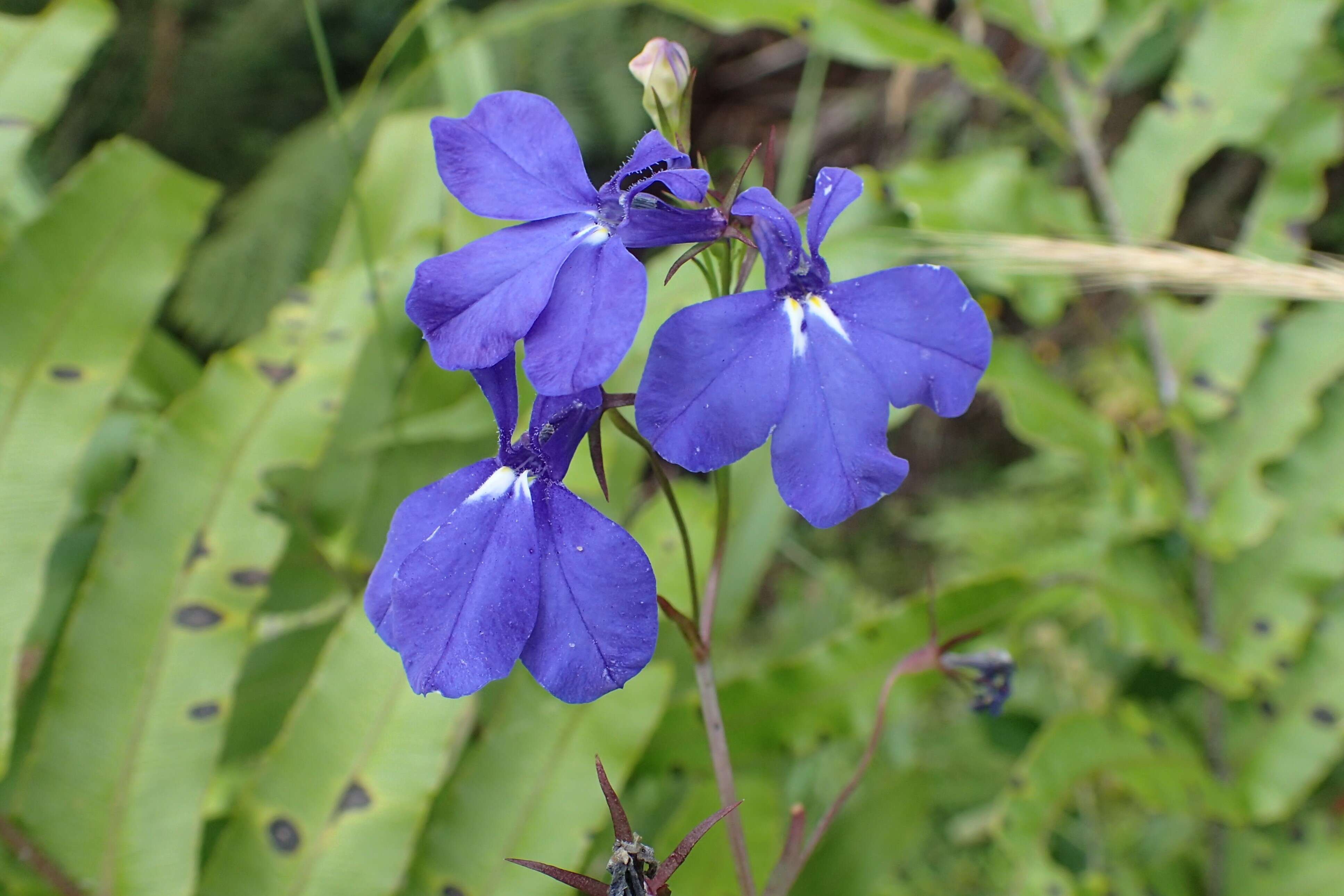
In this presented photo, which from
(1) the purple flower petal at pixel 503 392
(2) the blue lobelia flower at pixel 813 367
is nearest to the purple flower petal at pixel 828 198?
(2) the blue lobelia flower at pixel 813 367

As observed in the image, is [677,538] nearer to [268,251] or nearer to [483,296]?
[483,296]

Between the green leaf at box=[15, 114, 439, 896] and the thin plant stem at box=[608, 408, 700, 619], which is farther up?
the thin plant stem at box=[608, 408, 700, 619]

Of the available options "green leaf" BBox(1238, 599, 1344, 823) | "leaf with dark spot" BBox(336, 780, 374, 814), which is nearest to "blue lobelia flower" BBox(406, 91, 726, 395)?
"leaf with dark spot" BBox(336, 780, 374, 814)

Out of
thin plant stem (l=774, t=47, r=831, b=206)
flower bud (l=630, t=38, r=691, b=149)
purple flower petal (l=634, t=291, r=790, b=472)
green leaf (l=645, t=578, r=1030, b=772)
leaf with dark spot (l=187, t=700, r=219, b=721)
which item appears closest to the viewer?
purple flower petal (l=634, t=291, r=790, b=472)

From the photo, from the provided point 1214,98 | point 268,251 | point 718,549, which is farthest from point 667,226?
point 268,251

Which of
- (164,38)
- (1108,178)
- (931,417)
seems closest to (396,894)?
(1108,178)

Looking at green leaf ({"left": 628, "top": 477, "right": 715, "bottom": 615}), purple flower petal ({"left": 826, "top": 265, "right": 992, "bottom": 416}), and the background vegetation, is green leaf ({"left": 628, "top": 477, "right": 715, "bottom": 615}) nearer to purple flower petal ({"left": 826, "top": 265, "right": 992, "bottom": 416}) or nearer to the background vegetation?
the background vegetation

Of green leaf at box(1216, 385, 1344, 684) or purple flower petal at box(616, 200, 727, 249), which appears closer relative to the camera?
purple flower petal at box(616, 200, 727, 249)
